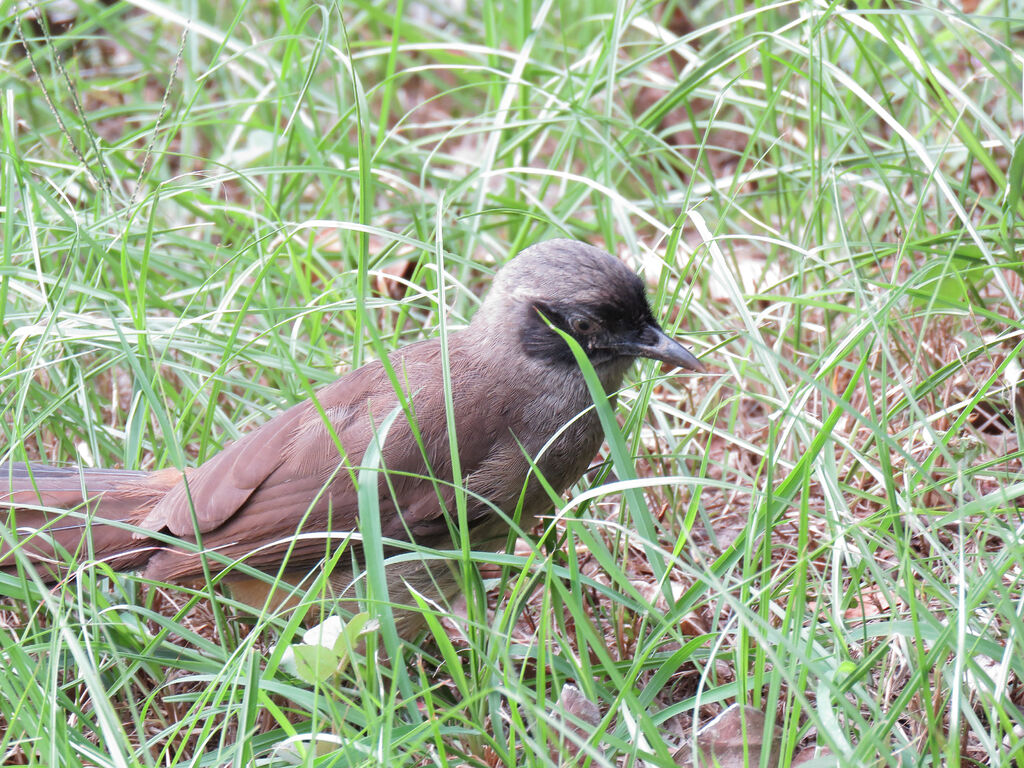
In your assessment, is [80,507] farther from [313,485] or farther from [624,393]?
[624,393]

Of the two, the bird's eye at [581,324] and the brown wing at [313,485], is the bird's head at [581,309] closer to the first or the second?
the bird's eye at [581,324]

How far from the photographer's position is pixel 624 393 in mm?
3844

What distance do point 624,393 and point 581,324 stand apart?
0.59m

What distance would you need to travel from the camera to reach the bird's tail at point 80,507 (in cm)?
323

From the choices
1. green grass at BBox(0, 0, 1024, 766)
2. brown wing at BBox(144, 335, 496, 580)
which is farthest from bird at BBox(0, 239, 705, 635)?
green grass at BBox(0, 0, 1024, 766)

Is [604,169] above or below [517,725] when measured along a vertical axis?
above

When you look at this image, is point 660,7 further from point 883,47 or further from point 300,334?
point 300,334

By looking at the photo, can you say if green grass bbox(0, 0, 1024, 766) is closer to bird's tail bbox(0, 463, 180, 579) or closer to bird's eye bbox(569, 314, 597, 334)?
bird's tail bbox(0, 463, 180, 579)

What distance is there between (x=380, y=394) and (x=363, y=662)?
3.08ft

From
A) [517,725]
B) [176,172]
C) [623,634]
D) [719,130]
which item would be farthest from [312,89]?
[517,725]

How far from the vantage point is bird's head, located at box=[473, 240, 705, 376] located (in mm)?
3250

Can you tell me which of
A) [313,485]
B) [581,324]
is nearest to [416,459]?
[313,485]

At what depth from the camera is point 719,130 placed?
5.88 m

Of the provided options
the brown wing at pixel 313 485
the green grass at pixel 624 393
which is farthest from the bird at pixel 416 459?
the green grass at pixel 624 393
